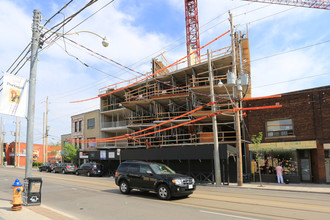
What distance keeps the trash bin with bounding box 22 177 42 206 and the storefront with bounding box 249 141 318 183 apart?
15373 mm

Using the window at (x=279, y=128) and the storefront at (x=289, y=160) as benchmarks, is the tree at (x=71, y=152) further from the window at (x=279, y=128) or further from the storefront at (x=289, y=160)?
the window at (x=279, y=128)

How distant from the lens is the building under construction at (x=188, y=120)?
69.8 feet

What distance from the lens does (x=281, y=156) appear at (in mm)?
20859

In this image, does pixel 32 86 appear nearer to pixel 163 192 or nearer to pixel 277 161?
pixel 163 192

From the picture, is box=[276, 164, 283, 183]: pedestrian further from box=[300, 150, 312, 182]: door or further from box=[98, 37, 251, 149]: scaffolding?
box=[98, 37, 251, 149]: scaffolding

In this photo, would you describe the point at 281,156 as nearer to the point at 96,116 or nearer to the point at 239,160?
the point at 239,160

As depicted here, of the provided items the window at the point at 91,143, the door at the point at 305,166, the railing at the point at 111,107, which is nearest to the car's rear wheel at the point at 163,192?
the door at the point at 305,166

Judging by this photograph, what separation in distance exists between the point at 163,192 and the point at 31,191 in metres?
5.24

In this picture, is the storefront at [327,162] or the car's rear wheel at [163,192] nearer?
the car's rear wheel at [163,192]

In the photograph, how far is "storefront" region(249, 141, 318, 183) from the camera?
19.7 m

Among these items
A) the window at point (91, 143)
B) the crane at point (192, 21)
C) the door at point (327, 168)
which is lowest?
the door at point (327, 168)

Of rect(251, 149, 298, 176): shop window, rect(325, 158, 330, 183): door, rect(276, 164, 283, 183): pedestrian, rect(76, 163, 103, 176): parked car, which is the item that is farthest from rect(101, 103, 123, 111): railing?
rect(325, 158, 330, 183): door

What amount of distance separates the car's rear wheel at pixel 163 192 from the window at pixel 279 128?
14249mm

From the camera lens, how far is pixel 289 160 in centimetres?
2033
